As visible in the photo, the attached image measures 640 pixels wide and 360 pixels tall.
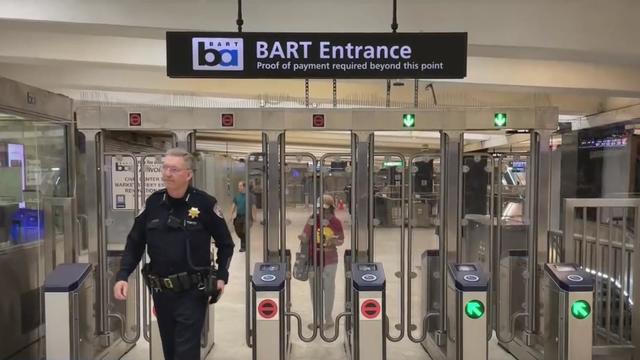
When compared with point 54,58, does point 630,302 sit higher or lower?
lower

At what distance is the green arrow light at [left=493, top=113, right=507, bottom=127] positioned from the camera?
384 cm

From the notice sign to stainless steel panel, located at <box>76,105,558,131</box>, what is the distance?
68 centimetres

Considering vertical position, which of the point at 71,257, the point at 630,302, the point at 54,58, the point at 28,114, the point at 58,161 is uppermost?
the point at 54,58

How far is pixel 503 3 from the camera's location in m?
4.54

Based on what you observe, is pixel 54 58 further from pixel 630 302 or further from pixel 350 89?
pixel 630 302

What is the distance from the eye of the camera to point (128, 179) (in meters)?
4.18

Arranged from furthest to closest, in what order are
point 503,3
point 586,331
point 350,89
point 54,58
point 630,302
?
1. point 350,89
2. point 54,58
3. point 503,3
4. point 630,302
5. point 586,331

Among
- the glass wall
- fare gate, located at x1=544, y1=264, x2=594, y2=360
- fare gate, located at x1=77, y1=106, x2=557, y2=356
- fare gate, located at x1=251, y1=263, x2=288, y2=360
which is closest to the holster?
fare gate, located at x1=251, y1=263, x2=288, y2=360

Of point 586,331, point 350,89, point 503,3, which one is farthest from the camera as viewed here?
point 350,89

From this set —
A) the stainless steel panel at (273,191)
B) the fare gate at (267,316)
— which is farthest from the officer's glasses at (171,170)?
the stainless steel panel at (273,191)

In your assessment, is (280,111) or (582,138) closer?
(280,111)

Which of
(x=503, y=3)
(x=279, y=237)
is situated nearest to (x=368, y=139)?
(x=279, y=237)

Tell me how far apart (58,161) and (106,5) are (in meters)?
1.47

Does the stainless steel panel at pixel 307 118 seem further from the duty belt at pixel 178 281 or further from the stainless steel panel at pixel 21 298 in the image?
the duty belt at pixel 178 281
